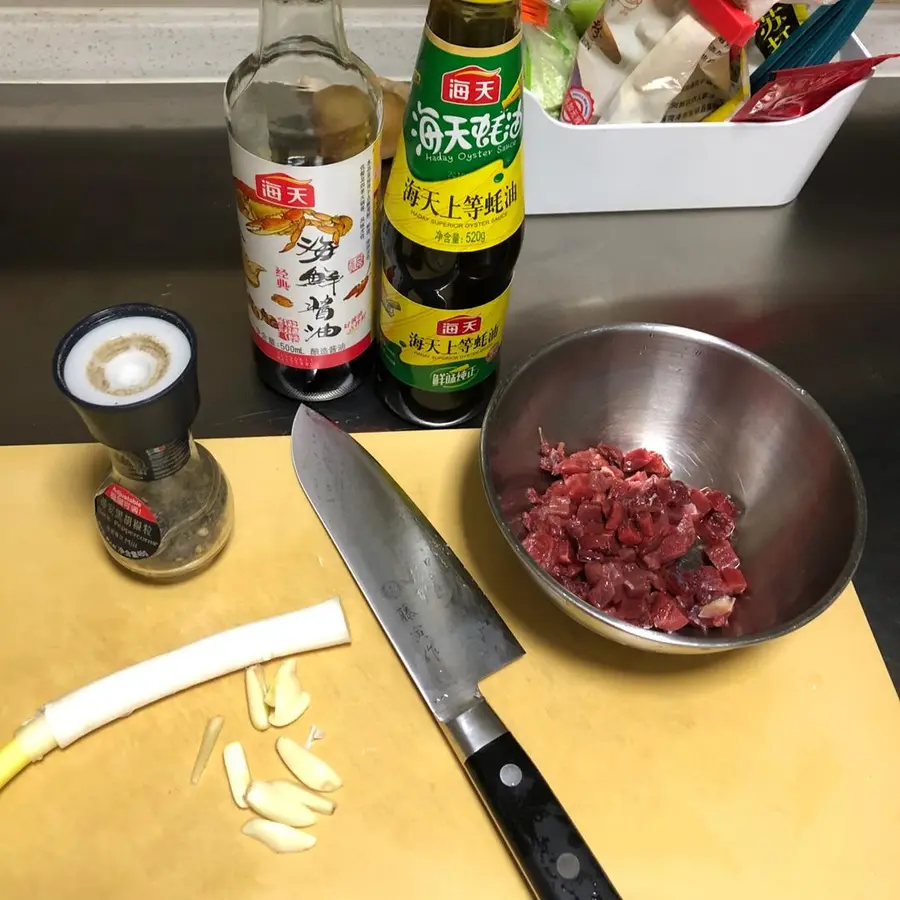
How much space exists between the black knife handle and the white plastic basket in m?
0.54

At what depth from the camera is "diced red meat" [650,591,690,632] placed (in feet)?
2.07

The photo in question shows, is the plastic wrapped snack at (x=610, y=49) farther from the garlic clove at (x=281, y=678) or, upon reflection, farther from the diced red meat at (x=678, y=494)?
the garlic clove at (x=281, y=678)

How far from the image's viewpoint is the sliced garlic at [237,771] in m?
0.58

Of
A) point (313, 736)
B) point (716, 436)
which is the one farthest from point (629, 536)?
point (313, 736)

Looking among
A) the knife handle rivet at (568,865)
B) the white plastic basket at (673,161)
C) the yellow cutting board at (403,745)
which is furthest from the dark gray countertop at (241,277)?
the knife handle rivet at (568,865)

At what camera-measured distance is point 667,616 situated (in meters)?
0.63

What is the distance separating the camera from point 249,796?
0.58 meters

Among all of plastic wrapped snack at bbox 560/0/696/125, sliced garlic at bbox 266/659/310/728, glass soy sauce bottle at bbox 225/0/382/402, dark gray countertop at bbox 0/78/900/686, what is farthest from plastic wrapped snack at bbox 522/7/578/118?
sliced garlic at bbox 266/659/310/728

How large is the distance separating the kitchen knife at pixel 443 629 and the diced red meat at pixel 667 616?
98 mm

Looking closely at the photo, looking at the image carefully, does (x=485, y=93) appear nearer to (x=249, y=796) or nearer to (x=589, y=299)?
(x=589, y=299)

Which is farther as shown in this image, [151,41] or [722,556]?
[151,41]

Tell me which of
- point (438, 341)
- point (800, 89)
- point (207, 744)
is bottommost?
point (207, 744)

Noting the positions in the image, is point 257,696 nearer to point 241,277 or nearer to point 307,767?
point 307,767

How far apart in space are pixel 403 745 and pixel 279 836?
97mm
